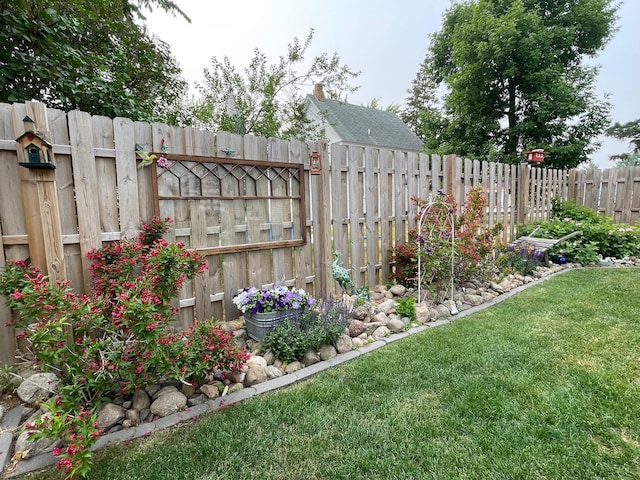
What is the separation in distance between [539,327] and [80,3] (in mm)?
6295

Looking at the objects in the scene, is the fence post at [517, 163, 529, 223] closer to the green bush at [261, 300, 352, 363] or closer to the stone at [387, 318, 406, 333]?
the stone at [387, 318, 406, 333]

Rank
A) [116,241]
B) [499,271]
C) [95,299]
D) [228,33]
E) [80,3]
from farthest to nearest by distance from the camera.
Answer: [228,33] → [499,271] → [80,3] → [116,241] → [95,299]

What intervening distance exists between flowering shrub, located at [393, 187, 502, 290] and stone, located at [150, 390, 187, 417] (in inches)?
105

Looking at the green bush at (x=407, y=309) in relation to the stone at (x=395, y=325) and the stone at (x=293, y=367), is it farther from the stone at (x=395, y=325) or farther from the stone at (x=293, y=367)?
the stone at (x=293, y=367)

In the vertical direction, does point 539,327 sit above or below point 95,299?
below

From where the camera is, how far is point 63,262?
2.15 m

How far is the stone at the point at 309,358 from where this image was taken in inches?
95.6

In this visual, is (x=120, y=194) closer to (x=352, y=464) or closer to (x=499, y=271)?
(x=352, y=464)

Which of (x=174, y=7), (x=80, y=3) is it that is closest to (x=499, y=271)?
(x=80, y=3)

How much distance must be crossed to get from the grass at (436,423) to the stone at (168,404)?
0.15 metres

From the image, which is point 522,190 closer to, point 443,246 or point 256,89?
point 443,246

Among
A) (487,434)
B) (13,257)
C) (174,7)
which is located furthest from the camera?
(174,7)

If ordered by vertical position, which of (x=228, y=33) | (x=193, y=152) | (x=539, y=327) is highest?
(x=228, y=33)

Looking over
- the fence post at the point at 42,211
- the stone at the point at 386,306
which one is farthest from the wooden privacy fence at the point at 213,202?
the stone at the point at 386,306
